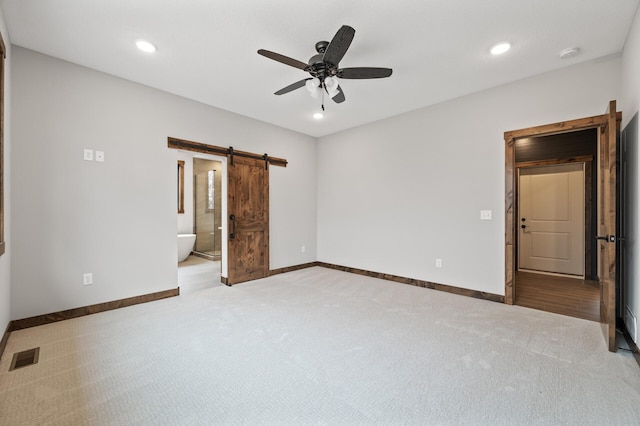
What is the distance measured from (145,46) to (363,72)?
81.3 inches

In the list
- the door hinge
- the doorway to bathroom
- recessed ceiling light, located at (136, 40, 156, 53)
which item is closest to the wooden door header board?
recessed ceiling light, located at (136, 40, 156, 53)

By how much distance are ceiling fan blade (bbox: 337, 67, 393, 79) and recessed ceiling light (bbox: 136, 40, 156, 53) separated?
180 centimetres

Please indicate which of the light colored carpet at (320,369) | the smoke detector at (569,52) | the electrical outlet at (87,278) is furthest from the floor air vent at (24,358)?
the smoke detector at (569,52)

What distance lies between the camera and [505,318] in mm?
3031

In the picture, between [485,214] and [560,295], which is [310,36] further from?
[560,295]

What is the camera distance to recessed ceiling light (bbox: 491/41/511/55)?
2.63 metres

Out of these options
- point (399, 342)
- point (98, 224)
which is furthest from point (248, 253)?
point (399, 342)

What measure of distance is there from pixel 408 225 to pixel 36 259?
14.9 ft

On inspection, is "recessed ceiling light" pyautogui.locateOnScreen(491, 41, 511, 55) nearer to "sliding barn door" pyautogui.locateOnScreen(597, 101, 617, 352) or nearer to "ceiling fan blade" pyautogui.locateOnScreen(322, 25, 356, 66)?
"sliding barn door" pyautogui.locateOnScreen(597, 101, 617, 352)

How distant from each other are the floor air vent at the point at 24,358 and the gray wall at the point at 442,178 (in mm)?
4144

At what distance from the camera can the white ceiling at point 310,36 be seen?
2.17 metres

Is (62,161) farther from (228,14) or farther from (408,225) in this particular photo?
(408,225)

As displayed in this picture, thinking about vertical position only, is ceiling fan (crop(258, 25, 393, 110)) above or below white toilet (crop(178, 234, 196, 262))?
above

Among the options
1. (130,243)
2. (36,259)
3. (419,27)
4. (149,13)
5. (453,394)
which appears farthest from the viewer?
(130,243)
